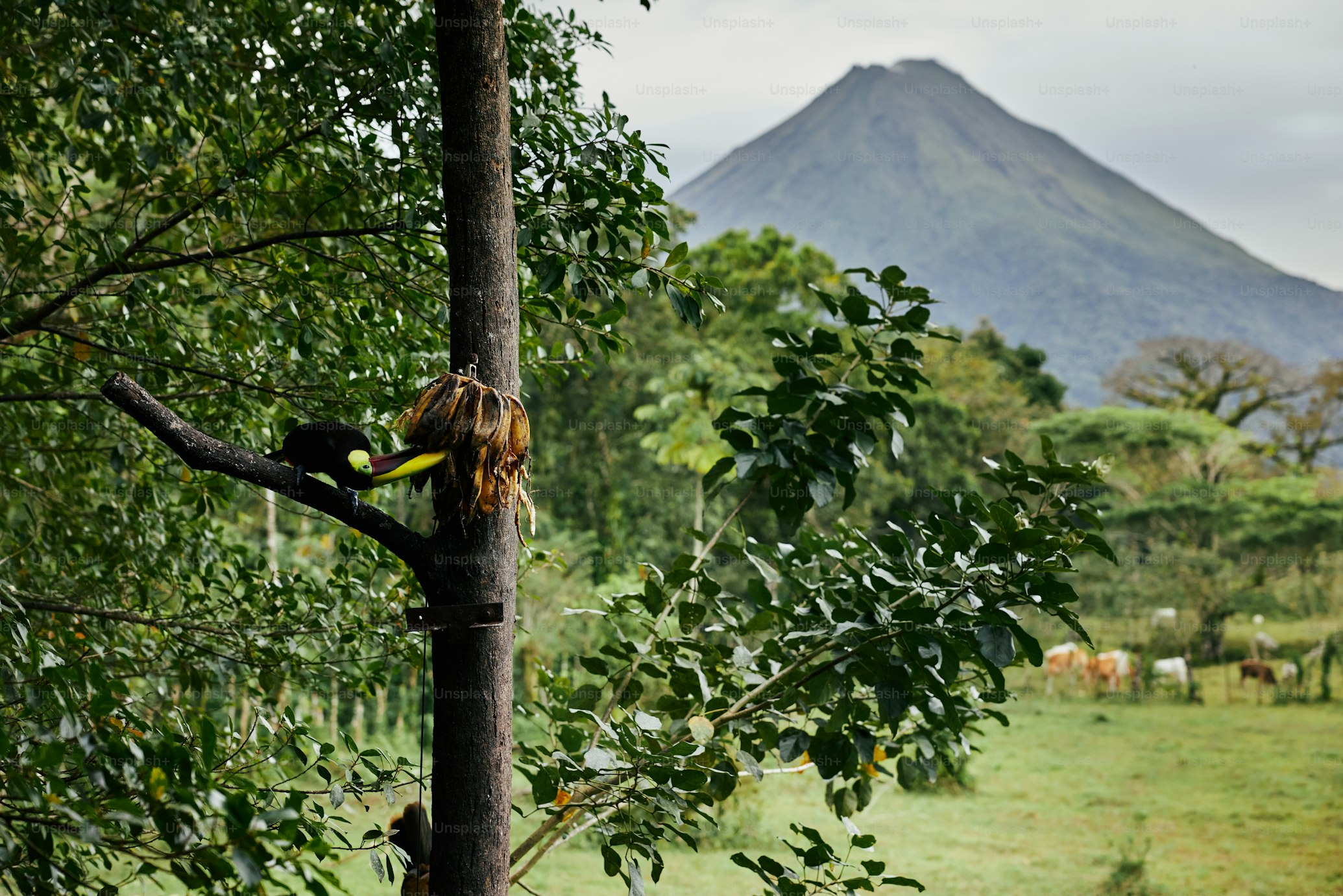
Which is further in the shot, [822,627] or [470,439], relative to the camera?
[822,627]

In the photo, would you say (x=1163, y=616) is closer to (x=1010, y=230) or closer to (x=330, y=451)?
(x=330, y=451)

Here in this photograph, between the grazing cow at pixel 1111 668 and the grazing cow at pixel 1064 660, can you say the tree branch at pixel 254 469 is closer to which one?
the grazing cow at pixel 1111 668

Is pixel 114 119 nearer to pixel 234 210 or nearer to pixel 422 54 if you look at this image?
pixel 234 210

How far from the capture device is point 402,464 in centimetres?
132

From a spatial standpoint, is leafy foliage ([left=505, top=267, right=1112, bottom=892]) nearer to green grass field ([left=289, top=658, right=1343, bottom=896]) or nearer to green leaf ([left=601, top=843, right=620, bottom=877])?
green leaf ([left=601, top=843, right=620, bottom=877])

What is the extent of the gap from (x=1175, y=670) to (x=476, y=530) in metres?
11.2

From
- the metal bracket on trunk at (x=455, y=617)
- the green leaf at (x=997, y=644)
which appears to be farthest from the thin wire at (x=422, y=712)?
the green leaf at (x=997, y=644)

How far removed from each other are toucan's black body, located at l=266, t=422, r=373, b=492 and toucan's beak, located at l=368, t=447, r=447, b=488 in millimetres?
14

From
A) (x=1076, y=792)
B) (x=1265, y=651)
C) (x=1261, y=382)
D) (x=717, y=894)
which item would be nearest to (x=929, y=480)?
(x=1265, y=651)

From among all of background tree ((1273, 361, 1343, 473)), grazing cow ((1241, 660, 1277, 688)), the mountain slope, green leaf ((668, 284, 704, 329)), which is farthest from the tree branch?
the mountain slope

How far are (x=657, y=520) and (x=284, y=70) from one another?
9.81m

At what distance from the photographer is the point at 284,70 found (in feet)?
6.70

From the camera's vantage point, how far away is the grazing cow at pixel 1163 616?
11477mm

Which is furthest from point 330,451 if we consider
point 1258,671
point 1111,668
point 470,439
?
point 1258,671
